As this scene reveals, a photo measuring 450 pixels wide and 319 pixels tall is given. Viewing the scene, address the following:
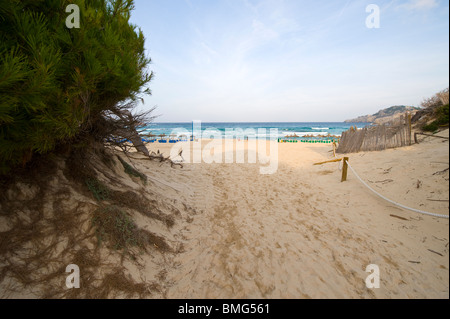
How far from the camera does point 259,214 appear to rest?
4.62 m

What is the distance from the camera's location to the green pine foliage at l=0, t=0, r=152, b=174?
62.1 inches

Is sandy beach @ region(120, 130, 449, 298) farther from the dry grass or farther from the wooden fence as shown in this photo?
the wooden fence

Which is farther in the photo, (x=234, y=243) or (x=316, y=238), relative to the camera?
(x=316, y=238)

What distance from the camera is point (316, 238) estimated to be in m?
3.56

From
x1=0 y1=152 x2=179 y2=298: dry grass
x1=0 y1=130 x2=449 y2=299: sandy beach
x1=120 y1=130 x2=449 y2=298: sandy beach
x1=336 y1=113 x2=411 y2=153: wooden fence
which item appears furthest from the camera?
x1=336 y1=113 x2=411 y2=153: wooden fence

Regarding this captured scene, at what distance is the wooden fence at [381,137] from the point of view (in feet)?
25.7

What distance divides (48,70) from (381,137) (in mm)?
11280

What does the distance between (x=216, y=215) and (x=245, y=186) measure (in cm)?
234

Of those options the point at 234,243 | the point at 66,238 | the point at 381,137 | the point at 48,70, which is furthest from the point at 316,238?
the point at 381,137

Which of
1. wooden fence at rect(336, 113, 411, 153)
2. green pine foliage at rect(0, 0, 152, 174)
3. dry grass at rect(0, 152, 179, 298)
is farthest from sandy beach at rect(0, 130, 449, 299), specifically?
wooden fence at rect(336, 113, 411, 153)

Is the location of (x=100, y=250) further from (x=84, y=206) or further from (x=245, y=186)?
(x=245, y=186)

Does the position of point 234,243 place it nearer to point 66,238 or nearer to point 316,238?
point 316,238

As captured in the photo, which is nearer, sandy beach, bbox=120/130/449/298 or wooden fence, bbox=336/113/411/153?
sandy beach, bbox=120/130/449/298

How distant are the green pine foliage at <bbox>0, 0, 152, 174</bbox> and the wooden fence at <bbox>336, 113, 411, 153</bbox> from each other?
33.9 feet
